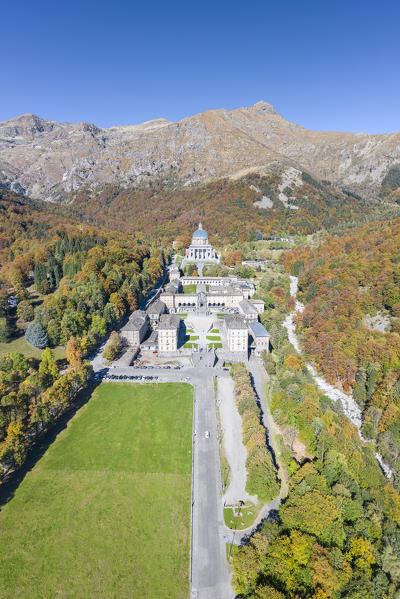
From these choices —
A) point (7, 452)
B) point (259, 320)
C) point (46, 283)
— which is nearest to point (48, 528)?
point (7, 452)

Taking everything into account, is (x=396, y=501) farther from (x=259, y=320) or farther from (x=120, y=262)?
(x=120, y=262)

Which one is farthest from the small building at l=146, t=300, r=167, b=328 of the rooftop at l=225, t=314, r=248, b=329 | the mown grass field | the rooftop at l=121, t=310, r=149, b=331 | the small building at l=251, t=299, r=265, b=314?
the mown grass field

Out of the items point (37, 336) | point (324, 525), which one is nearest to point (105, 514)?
point (324, 525)

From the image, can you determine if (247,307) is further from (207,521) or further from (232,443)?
(207,521)

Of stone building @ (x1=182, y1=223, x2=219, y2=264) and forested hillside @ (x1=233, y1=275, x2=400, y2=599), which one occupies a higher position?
stone building @ (x1=182, y1=223, x2=219, y2=264)

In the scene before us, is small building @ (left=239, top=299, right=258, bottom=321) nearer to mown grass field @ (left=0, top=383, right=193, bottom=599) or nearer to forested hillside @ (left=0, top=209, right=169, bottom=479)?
forested hillside @ (left=0, top=209, right=169, bottom=479)

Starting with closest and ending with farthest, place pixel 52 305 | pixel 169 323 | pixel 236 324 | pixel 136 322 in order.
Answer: pixel 236 324 → pixel 169 323 → pixel 136 322 → pixel 52 305
